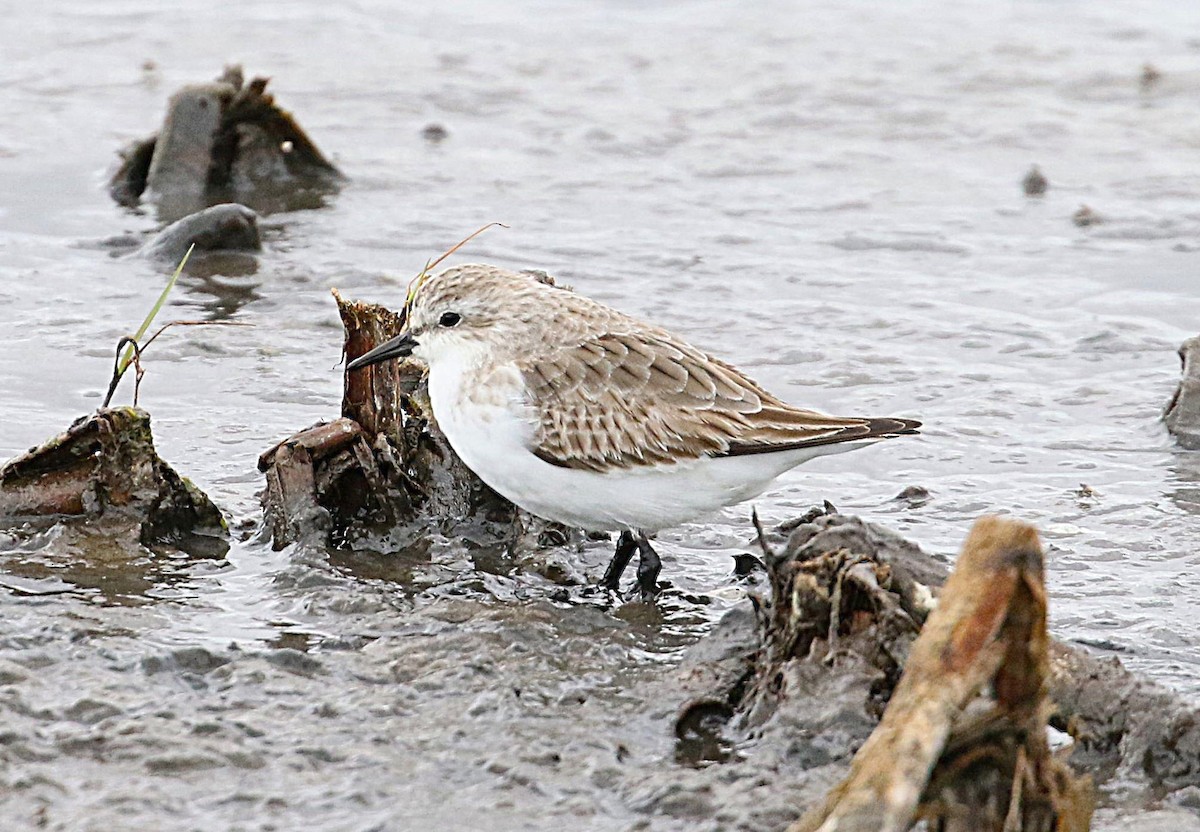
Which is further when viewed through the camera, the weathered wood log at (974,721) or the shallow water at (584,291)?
the shallow water at (584,291)

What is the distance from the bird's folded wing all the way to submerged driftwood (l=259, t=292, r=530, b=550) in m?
0.74

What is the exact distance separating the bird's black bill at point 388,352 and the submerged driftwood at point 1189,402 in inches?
151

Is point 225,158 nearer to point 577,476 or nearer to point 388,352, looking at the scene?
point 388,352

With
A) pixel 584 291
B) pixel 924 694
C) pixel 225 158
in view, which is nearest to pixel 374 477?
pixel 924 694

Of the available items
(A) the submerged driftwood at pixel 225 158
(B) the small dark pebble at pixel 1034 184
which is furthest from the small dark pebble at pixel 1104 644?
(A) the submerged driftwood at pixel 225 158

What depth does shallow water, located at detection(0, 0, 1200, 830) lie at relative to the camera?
4.95 m

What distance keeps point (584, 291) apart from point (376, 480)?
148 inches

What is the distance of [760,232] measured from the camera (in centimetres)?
1109

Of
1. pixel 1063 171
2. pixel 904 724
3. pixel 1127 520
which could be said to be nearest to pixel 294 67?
pixel 1063 171

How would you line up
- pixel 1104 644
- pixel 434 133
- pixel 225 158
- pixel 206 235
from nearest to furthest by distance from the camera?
pixel 1104 644 → pixel 206 235 → pixel 225 158 → pixel 434 133

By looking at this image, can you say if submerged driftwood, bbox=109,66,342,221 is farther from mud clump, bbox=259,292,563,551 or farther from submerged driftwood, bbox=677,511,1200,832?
submerged driftwood, bbox=677,511,1200,832

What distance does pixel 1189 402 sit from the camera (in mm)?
7910

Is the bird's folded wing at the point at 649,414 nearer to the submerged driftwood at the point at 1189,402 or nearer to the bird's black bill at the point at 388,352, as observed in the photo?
the bird's black bill at the point at 388,352

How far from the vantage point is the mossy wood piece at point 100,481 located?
618 centimetres
